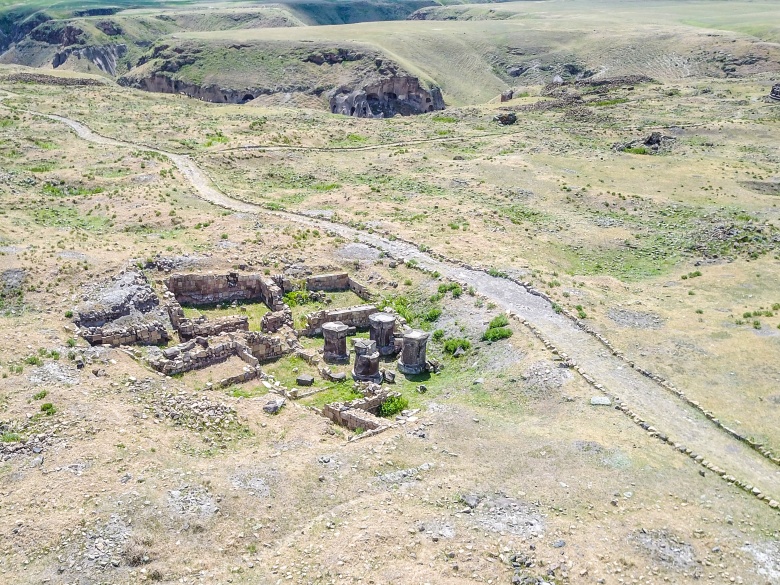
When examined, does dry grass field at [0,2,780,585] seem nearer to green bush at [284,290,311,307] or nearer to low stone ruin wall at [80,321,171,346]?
green bush at [284,290,311,307]

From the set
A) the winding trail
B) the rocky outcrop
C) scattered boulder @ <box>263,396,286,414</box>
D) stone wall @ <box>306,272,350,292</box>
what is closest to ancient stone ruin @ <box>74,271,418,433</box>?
stone wall @ <box>306,272,350,292</box>

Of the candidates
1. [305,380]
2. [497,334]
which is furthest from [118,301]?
[497,334]

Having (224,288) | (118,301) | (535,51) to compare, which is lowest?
(224,288)

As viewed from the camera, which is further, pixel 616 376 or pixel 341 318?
pixel 341 318

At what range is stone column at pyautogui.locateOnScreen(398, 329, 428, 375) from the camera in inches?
1139

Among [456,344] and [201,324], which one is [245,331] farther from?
[456,344]

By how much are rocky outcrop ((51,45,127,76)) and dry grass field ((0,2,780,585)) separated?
113 meters

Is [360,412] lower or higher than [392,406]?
higher

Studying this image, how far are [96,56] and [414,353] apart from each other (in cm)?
17320

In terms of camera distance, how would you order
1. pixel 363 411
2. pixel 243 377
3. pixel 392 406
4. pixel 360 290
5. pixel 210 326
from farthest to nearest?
1. pixel 360 290
2. pixel 210 326
3. pixel 243 377
4. pixel 392 406
5. pixel 363 411

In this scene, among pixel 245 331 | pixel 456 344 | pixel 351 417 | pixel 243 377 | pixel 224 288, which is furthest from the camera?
pixel 224 288

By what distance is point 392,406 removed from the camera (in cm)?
2573

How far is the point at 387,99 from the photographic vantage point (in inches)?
5207

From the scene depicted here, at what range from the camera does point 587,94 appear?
10138cm
